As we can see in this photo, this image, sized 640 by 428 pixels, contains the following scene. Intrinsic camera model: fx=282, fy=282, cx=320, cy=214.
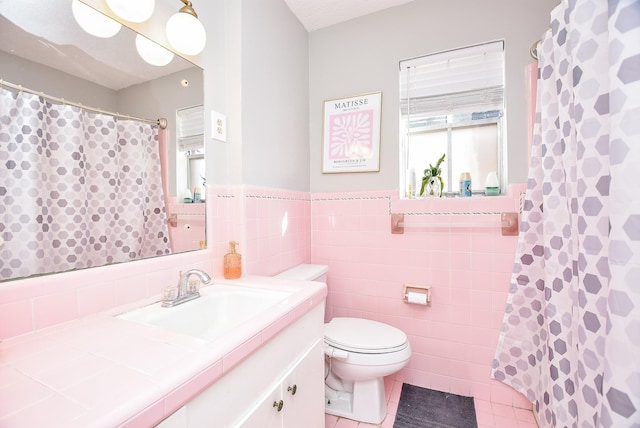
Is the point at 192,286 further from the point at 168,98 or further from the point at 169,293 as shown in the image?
the point at 168,98

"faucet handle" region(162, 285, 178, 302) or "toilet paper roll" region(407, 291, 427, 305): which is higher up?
"faucet handle" region(162, 285, 178, 302)

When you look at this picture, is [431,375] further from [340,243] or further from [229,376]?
[229,376]

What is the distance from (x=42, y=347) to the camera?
0.66m

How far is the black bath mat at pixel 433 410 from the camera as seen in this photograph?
4.92 ft

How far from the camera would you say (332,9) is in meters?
1.85

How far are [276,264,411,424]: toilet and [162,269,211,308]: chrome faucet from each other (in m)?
0.64

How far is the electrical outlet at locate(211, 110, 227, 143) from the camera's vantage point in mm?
1357

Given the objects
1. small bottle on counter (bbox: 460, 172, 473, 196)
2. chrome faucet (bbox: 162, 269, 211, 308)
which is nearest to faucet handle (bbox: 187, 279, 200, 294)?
chrome faucet (bbox: 162, 269, 211, 308)

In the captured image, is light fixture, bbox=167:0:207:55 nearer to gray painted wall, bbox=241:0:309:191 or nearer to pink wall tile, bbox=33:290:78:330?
gray painted wall, bbox=241:0:309:191

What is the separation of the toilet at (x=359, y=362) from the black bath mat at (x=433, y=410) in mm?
133

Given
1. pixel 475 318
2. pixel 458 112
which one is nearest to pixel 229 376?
pixel 475 318

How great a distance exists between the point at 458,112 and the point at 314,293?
1499 mm

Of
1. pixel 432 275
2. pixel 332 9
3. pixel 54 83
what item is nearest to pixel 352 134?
pixel 332 9

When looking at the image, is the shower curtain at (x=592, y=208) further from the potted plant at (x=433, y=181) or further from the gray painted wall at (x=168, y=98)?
the gray painted wall at (x=168, y=98)
